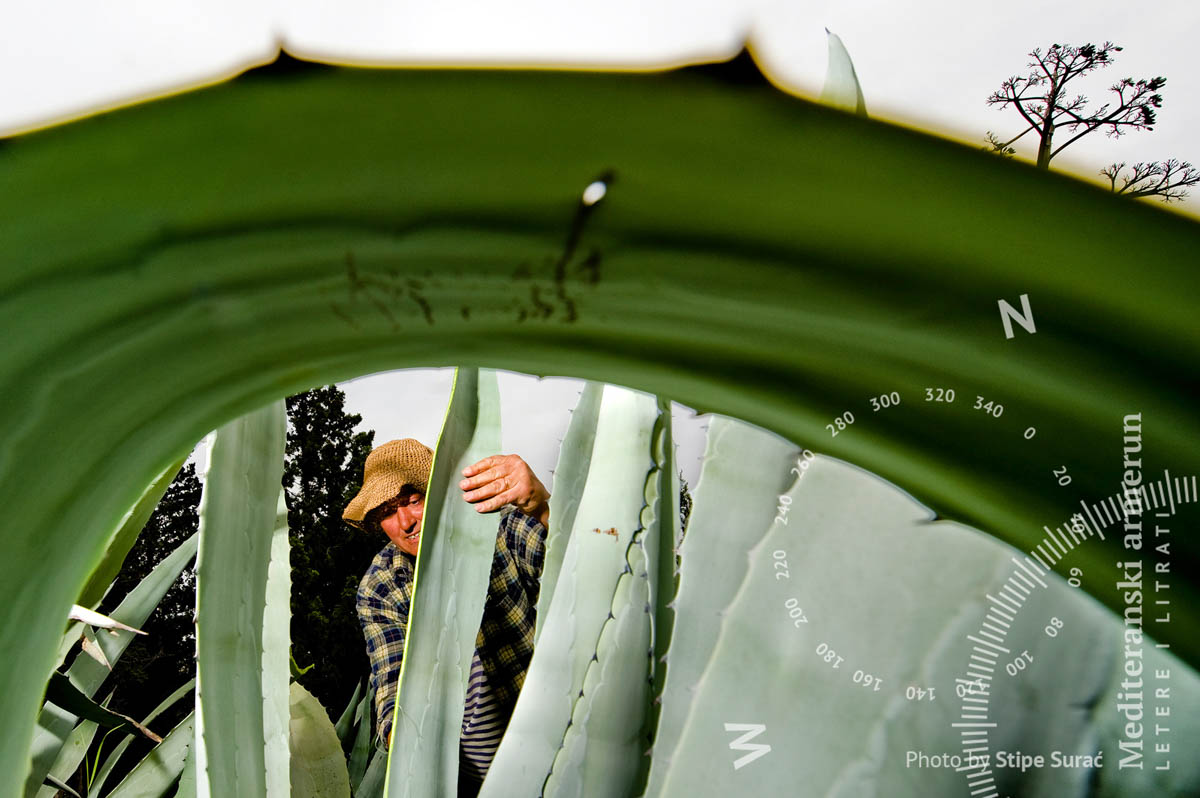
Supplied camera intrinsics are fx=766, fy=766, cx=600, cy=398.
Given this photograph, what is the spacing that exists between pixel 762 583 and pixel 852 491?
0.17 feet

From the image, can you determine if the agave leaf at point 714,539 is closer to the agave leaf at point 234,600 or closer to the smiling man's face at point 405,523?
the agave leaf at point 234,600

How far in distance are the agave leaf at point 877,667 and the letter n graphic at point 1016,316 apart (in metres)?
0.10

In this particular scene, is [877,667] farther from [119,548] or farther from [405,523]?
[405,523]

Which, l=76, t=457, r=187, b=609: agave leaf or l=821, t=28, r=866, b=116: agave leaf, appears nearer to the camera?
l=821, t=28, r=866, b=116: agave leaf

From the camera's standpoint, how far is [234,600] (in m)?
0.44

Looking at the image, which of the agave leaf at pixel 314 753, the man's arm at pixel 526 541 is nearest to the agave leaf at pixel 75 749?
the agave leaf at pixel 314 753

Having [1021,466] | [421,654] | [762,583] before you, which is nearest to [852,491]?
[762,583]

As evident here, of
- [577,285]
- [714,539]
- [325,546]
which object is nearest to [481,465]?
[714,539]

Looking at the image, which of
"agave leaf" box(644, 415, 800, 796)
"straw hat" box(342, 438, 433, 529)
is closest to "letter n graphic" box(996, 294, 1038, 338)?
"agave leaf" box(644, 415, 800, 796)

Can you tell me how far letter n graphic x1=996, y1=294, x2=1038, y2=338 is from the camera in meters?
0.11

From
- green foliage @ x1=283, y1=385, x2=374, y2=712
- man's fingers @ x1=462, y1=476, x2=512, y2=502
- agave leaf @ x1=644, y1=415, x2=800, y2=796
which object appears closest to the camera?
agave leaf @ x1=644, y1=415, x2=800, y2=796

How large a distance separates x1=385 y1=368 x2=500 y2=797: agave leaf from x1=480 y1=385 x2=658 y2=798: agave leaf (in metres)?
0.14

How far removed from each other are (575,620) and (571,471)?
0.25m

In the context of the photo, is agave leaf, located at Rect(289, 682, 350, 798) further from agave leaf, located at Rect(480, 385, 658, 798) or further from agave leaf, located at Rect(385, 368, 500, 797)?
agave leaf, located at Rect(480, 385, 658, 798)
